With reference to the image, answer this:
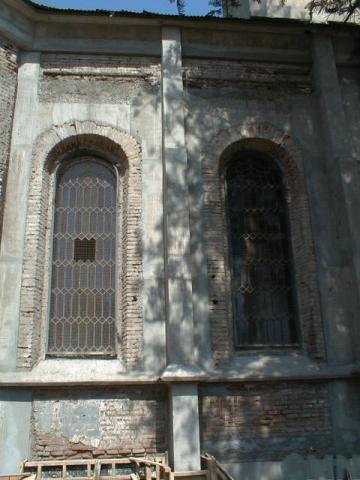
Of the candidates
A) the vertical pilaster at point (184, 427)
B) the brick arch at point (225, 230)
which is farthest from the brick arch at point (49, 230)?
the brick arch at point (225, 230)

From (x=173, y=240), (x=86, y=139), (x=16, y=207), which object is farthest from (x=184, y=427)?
(x=86, y=139)

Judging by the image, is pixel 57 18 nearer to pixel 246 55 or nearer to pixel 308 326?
pixel 246 55

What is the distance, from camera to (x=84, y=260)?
8242mm

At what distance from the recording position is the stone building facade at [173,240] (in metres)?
7.32

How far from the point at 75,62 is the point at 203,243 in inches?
148

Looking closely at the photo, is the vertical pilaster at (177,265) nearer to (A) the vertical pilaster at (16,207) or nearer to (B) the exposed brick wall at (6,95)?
(A) the vertical pilaster at (16,207)

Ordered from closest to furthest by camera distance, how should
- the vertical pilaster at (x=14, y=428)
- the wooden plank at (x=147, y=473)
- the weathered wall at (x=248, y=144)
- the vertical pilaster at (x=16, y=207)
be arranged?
the wooden plank at (x=147, y=473) < the vertical pilaster at (x=14, y=428) < the vertical pilaster at (x=16, y=207) < the weathered wall at (x=248, y=144)

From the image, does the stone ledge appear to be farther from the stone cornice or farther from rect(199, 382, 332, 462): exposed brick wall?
the stone cornice

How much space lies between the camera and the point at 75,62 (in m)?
9.12

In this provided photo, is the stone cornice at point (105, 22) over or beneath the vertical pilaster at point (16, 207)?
over

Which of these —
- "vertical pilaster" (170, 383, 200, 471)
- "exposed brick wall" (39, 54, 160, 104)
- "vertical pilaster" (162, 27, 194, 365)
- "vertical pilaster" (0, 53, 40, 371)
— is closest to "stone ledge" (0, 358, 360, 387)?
"vertical pilaster" (170, 383, 200, 471)

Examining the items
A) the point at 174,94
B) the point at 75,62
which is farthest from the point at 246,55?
the point at 75,62

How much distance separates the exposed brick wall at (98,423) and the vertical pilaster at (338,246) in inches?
99.2

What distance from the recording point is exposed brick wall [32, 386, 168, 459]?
7129 mm
